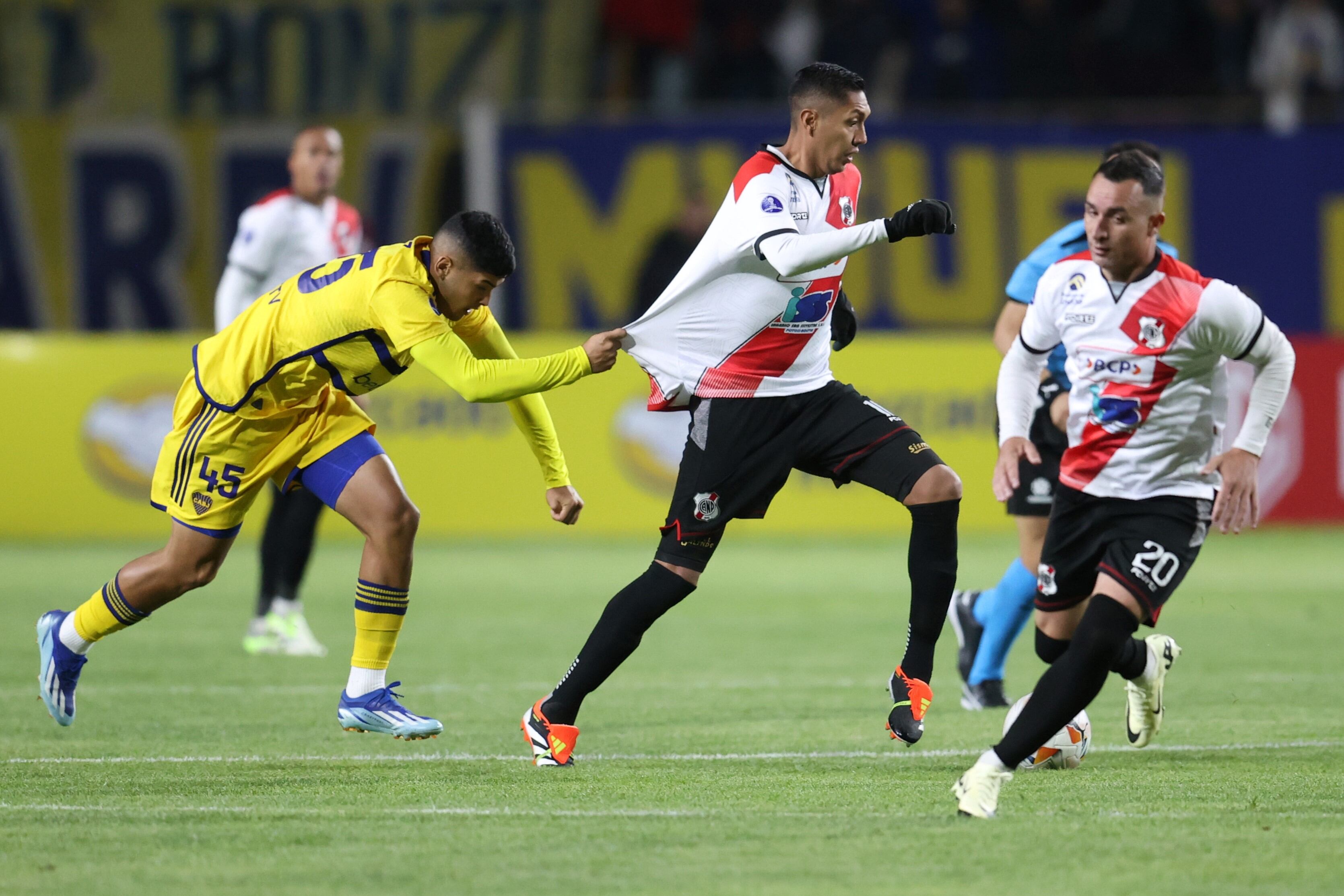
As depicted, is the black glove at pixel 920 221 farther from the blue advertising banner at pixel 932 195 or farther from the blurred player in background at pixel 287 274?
the blue advertising banner at pixel 932 195

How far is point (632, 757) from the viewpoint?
5.95m

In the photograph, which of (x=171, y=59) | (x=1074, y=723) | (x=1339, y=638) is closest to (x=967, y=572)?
(x=1339, y=638)

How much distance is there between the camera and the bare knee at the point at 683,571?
5.80 meters

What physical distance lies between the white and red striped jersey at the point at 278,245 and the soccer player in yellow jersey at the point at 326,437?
2528mm

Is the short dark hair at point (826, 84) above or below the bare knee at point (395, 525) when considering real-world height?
above

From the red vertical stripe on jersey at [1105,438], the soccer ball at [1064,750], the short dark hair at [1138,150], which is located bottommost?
the soccer ball at [1064,750]

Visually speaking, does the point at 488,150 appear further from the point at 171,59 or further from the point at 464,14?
the point at 171,59

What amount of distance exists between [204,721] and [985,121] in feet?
39.3

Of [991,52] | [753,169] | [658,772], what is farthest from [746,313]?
[991,52]

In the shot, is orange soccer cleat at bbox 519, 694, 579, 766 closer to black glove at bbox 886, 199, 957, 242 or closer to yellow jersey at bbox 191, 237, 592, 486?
yellow jersey at bbox 191, 237, 592, 486

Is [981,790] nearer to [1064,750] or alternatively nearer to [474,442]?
[1064,750]

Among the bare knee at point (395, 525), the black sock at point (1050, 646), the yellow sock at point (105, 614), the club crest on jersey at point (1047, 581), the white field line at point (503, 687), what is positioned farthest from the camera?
the white field line at point (503, 687)

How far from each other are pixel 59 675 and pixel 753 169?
9.65ft

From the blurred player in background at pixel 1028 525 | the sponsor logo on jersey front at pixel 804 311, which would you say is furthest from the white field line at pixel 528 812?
the blurred player in background at pixel 1028 525
